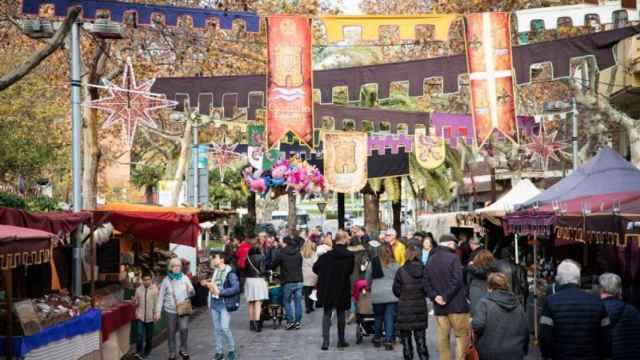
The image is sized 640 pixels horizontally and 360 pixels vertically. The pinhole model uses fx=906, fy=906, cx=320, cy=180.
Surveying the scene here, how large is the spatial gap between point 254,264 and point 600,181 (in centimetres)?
769

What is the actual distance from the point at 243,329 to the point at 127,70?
7.37 meters

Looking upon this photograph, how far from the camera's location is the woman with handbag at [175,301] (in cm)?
1425

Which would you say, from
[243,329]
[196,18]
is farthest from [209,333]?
[196,18]

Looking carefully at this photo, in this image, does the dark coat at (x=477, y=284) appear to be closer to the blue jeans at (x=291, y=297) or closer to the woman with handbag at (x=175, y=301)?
the woman with handbag at (x=175, y=301)

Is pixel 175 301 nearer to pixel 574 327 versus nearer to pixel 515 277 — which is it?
pixel 515 277

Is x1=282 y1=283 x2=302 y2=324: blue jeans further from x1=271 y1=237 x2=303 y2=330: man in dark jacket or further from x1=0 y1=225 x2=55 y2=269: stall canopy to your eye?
x1=0 y1=225 x2=55 y2=269: stall canopy

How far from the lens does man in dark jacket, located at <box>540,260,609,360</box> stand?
8.17 metres

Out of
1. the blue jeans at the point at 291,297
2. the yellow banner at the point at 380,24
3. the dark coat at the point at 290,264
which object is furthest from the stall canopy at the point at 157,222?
the yellow banner at the point at 380,24

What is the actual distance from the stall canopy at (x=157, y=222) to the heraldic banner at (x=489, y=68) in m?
5.23

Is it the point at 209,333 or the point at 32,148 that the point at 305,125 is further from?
the point at 32,148

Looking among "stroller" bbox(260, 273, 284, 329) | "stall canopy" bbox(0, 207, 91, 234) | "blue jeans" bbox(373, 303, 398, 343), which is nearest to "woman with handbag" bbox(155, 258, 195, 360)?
"stall canopy" bbox(0, 207, 91, 234)

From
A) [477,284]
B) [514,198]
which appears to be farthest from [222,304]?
[514,198]

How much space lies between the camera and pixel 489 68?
592 inches

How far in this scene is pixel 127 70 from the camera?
1416 centimetres
